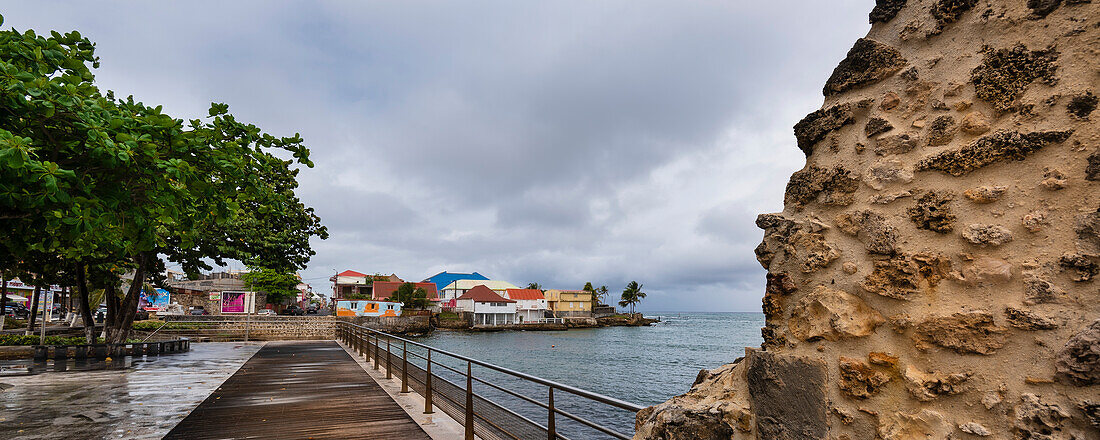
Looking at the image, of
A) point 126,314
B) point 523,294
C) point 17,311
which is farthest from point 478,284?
point 126,314

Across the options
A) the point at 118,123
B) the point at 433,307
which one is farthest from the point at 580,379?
the point at 433,307

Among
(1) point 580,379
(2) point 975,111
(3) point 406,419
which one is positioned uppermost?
(2) point 975,111

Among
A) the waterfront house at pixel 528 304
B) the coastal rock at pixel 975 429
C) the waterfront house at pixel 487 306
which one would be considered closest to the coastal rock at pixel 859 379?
the coastal rock at pixel 975 429

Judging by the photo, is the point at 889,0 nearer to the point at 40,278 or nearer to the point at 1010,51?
the point at 1010,51

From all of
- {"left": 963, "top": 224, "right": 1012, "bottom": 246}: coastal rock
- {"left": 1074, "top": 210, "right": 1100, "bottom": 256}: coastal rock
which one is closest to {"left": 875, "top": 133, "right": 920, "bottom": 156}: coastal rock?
{"left": 963, "top": 224, "right": 1012, "bottom": 246}: coastal rock

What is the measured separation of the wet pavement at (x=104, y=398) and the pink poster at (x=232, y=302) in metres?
26.7

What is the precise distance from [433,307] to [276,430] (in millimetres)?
70120

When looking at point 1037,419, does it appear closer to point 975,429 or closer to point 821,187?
point 975,429

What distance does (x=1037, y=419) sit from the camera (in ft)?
5.36

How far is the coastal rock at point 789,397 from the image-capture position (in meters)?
2.20

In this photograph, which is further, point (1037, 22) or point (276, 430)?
point (276, 430)

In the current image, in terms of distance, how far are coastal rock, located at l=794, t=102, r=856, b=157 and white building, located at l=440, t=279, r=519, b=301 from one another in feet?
260

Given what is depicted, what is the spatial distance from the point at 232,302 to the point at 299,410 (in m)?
37.1

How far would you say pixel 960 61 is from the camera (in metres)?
2.07
